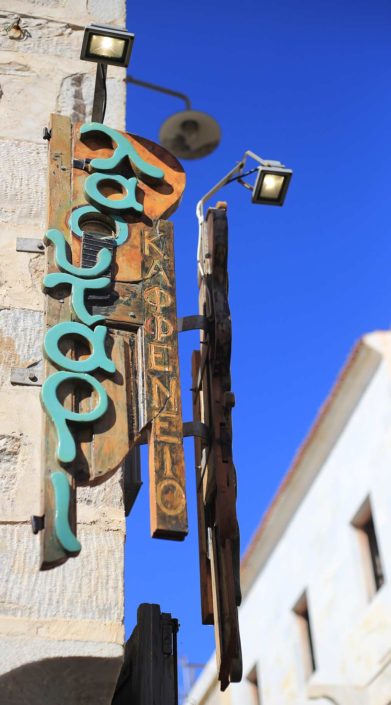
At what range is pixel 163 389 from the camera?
505 cm

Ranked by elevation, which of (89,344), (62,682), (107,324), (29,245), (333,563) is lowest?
(62,682)

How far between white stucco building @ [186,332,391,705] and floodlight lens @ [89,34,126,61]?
36.5 feet

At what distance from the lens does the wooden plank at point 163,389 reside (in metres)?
4.61

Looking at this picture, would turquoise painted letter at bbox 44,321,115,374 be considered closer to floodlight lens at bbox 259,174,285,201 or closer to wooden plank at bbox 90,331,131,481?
wooden plank at bbox 90,331,131,481

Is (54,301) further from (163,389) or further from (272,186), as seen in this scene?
(272,186)

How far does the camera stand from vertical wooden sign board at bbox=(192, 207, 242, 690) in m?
5.00

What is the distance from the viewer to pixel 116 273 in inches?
215

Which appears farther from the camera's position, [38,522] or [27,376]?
[27,376]

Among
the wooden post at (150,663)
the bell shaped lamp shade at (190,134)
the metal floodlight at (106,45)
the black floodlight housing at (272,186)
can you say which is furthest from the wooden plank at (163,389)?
the bell shaped lamp shade at (190,134)

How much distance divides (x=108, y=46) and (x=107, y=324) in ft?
6.62

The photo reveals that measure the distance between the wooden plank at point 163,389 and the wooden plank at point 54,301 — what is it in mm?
375

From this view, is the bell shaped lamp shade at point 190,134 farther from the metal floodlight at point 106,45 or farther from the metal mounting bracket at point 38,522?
the metal mounting bracket at point 38,522

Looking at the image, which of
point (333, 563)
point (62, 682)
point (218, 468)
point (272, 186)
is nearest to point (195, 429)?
point (218, 468)

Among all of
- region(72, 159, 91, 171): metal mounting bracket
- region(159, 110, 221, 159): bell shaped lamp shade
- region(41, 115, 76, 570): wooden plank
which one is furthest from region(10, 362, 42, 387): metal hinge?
region(159, 110, 221, 159): bell shaped lamp shade
